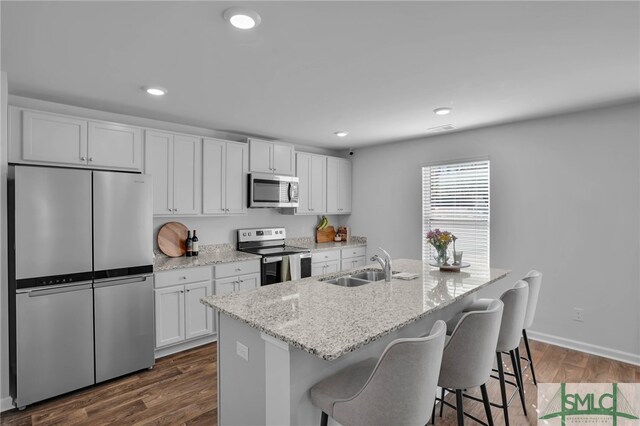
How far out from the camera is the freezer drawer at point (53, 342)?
247cm

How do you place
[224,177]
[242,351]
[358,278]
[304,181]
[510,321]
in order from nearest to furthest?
[242,351]
[510,321]
[358,278]
[224,177]
[304,181]

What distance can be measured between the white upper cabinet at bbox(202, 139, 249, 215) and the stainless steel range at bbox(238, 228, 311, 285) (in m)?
0.50

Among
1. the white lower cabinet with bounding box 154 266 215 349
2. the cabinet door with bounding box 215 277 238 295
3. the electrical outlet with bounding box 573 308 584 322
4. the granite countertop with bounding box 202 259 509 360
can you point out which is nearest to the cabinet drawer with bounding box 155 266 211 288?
the white lower cabinet with bounding box 154 266 215 349

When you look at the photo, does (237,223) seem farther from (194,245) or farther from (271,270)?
(271,270)

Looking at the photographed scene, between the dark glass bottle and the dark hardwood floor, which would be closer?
the dark hardwood floor

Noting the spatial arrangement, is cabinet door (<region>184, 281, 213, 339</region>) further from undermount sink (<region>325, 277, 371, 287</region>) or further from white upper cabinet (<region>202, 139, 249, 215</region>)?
undermount sink (<region>325, 277, 371, 287</region>)

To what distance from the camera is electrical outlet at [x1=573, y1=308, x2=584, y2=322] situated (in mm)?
3456

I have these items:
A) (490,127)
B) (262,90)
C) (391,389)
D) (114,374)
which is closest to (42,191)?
(114,374)

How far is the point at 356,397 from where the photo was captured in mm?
1376

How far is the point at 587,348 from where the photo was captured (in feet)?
11.2

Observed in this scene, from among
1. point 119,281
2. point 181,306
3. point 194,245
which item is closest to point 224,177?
point 194,245

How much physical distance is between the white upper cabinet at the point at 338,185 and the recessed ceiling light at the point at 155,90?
286cm

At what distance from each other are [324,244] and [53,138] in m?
3.53

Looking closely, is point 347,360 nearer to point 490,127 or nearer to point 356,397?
point 356,397
